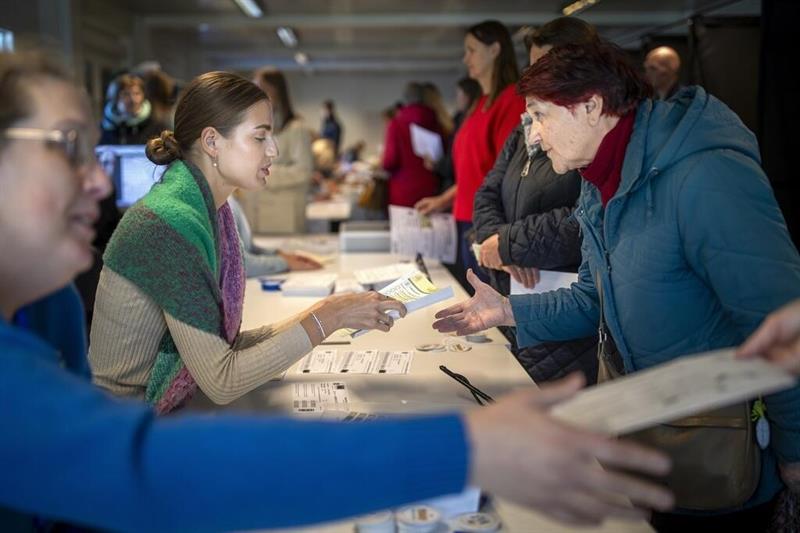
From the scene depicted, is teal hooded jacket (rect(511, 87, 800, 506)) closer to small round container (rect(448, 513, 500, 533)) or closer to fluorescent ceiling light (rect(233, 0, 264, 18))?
small round container (rect(448, 513, 500, 533))

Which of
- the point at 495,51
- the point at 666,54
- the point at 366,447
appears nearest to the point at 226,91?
the point at 366,447

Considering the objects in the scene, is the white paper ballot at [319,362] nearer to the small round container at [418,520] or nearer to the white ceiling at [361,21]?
the small round container at [418,520]

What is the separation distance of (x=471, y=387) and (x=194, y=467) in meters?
1.23

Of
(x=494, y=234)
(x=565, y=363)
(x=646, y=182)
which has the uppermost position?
(x=646, y=182)

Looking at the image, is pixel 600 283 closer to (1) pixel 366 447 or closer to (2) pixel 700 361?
(2) pixel 700 361

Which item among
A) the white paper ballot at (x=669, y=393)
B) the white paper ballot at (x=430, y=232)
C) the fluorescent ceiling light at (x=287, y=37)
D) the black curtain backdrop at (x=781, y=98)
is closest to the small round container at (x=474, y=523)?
the white paper ballot at (x=669, y=393)

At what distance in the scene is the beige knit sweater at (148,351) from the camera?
1722 mm

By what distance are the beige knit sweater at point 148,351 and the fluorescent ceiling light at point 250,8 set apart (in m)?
9.07

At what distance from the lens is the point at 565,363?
8.34ft

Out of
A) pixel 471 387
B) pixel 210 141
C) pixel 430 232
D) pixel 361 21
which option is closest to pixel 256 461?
pixel 471 387

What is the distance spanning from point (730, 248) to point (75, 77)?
3.80 ft

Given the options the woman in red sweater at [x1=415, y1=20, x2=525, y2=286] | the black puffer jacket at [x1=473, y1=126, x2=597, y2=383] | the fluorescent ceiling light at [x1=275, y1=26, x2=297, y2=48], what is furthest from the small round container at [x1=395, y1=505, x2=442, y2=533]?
the fluorescent ceiling light at [x1=275, y1=26, x2=297, y2=48]

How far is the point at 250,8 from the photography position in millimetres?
10523

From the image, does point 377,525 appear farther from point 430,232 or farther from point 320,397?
point 430,232
